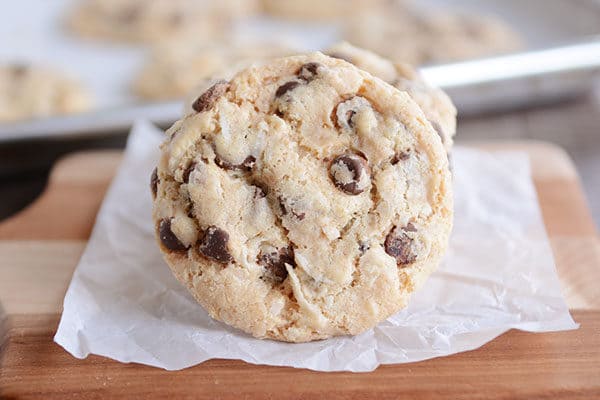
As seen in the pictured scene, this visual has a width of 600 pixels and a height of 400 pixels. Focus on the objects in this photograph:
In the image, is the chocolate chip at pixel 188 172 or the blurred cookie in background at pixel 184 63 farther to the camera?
the blurred cookie in background at pixel 184 63

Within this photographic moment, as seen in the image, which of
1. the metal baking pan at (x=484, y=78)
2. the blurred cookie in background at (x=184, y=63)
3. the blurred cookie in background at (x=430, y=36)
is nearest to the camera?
the metal baking pan at (x=484, y=78)

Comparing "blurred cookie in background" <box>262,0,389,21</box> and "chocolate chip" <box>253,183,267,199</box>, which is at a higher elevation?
"blurred cookie in background" <box>262,0,389,21</box>

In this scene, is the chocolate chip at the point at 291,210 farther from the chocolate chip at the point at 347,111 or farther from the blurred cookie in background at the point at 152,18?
the blurred cookie in background at the point at 152,18

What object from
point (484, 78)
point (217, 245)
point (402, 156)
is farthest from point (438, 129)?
point (484, 78)

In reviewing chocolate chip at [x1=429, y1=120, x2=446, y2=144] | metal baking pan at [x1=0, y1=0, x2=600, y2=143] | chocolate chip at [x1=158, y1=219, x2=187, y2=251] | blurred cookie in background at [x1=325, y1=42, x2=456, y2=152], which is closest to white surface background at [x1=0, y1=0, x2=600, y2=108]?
metal baking pan at [x1=0, y1=0, x2=600, y2=143]

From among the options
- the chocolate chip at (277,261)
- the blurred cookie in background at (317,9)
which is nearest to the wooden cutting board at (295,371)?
the chocolate chip at (277,261)

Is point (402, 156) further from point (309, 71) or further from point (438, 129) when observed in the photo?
point (309, 71)

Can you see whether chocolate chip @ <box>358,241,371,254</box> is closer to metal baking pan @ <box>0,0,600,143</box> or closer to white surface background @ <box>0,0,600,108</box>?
metal baking pan @ <box>0,0,600,143</box>

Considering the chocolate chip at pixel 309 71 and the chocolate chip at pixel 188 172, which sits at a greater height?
the chocolate chip at pixel 309 71
